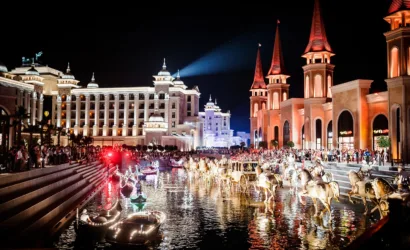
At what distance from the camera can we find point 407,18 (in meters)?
32.1

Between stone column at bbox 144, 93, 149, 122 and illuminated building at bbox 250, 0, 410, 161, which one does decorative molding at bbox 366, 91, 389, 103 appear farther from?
stone column at bbox 144, 93, 149, 122

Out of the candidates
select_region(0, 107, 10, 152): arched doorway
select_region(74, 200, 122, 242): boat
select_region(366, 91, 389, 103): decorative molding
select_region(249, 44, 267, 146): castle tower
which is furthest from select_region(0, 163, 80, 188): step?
select_region(249, 44, 267, 146): castle tower

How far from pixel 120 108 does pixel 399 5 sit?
70743 millimetres

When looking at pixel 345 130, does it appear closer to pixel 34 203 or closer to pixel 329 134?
pixel 329 134

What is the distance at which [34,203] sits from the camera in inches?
491

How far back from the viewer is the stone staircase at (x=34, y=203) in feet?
32.7

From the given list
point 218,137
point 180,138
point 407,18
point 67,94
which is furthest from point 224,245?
point 218,137

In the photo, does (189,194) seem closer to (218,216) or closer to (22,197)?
(218,216)

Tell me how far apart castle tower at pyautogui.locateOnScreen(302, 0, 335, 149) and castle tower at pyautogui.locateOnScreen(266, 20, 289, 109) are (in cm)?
1527

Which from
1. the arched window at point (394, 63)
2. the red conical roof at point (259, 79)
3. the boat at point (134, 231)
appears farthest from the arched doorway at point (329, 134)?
the boat at point (134, 231)

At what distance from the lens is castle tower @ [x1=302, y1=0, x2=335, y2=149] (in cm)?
4825

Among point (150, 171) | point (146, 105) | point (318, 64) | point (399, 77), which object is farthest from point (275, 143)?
point (146, 105)

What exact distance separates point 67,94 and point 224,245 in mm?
89802

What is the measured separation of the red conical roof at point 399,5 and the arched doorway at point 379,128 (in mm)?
9334
